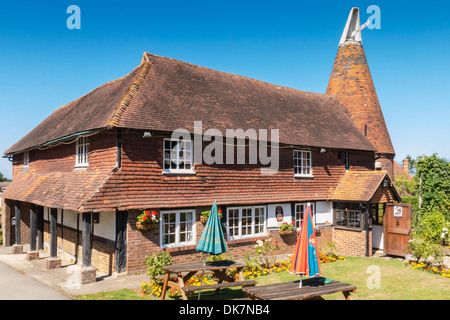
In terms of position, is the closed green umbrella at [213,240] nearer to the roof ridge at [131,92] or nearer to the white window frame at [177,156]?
the white window frame at [177,156]

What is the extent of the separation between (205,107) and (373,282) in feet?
29.0

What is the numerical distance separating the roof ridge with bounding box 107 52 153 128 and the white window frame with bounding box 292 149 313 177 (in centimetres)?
745

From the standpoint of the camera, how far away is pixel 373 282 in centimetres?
1059

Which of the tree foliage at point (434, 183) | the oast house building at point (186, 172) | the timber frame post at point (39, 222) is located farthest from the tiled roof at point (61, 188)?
the tree foliage at point (434, 183)

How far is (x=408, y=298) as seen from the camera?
Answer: 896 cm

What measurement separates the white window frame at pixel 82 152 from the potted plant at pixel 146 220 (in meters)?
3.42

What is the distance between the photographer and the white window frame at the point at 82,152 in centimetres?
1323

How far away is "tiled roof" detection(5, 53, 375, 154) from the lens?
40.9 feet

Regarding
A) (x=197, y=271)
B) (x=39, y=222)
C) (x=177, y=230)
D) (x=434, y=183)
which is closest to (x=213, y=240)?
(x=197, y=271)

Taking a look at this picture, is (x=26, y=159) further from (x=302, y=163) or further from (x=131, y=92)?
(x=302, y=163)

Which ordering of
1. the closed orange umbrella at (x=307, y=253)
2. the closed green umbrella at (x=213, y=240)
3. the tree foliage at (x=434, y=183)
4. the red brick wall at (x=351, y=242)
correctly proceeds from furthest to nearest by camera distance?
the tree foliage at (x=434, y=183), the red brick wall at (x=351, y=242), the closed green umbrella at (x=213, y=240), the closed orange umbrella at (x=307, y=253)

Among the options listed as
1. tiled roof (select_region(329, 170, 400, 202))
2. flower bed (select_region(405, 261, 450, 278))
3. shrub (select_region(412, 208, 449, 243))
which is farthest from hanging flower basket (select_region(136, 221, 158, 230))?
shrub (select_region(412, 208, 449, 243))
